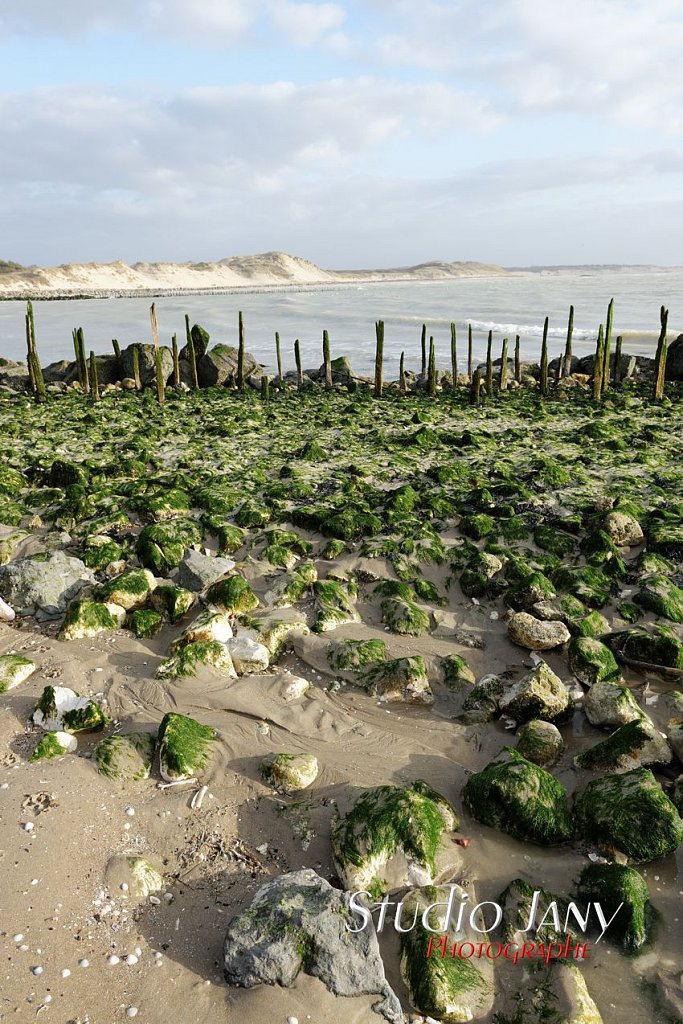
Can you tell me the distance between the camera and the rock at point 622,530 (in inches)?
346

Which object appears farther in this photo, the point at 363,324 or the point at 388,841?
the point at 363,324

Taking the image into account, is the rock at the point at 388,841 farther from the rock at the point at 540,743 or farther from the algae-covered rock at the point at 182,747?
the algae-covered rock at the point at 182,747

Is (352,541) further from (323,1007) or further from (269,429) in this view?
(269,429)

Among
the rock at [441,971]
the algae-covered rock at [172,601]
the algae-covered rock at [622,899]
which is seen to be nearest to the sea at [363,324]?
the algae-covered rock at [172,601]

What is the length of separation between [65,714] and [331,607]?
9.73 ft

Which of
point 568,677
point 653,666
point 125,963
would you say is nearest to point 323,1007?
point 125,963

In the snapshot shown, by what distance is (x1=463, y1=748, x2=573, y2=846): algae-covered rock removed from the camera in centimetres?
418

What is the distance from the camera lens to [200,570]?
7449mm

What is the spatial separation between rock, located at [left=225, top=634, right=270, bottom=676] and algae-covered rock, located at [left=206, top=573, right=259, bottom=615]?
85cm

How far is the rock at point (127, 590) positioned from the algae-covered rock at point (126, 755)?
2211 millimetres

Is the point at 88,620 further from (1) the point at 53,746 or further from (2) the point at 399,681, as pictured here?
(2) the point at 399,681

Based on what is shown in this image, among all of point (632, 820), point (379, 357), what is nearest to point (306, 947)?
point (632, 820)

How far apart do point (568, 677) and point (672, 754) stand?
122 cm

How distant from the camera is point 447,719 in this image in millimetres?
5539
